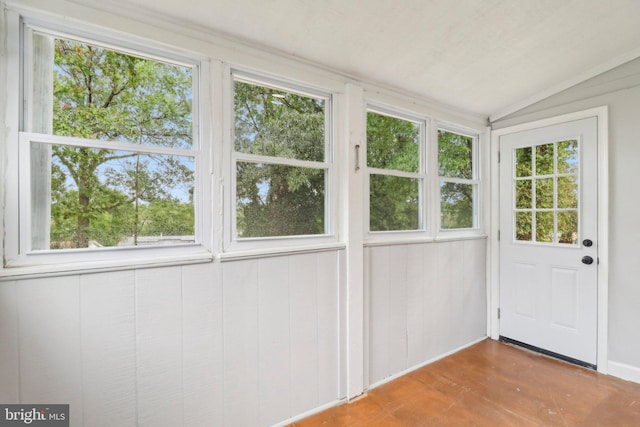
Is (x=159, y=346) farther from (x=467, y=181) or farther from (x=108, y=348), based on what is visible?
(x=467, y=181)

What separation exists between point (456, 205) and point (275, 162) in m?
1.94

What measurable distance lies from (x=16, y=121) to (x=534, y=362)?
374 cm

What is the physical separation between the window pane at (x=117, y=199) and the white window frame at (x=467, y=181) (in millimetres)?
2061

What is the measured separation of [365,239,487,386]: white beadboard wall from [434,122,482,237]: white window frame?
12cm

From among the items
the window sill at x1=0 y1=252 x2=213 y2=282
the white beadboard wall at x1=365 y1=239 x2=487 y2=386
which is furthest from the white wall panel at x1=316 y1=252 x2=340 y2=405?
the window sill at x1=0 y1=252 x2=213 y2=282

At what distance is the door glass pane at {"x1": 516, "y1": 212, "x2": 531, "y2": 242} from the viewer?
2.76 meters

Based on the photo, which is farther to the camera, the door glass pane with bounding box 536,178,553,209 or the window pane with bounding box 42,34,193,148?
the door glass pane with bounding box 536,178,553,209

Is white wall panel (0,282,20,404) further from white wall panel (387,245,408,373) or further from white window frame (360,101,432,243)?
white wall panel (387,245,408,373)

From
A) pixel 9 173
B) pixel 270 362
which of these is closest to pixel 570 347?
pixel 270 362

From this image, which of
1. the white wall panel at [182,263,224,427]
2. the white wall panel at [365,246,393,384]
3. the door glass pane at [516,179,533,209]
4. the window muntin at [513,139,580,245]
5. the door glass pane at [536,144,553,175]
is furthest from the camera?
the door glass pane at [516,179,533,209]

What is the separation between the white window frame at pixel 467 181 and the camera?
2605 millimetres

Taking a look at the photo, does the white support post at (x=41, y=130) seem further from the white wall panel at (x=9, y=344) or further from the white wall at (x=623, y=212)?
the white wall at (x=623, y=212)

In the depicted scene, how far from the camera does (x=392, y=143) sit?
238cm

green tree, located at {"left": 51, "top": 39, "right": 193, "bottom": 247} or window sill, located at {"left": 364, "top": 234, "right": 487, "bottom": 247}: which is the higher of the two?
green tree, located at {"left": 51, "top": 39, "right": 193, "bottom": 247}
